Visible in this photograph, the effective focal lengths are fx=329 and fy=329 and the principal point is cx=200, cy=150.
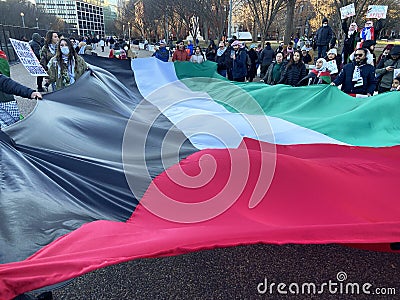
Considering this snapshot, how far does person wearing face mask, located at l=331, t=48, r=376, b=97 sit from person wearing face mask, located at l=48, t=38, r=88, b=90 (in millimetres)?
4943

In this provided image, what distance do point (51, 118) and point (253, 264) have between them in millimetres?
2620

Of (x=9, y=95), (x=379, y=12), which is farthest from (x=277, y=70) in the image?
(x=9, y=95)

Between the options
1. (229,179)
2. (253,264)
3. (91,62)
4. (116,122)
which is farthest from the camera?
(91,62)

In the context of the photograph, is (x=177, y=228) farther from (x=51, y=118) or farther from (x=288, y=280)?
(x=51, y=118)

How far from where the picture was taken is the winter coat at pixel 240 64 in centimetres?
1043

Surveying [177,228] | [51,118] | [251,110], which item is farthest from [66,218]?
[251,110]

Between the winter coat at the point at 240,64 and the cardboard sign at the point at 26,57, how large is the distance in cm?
612

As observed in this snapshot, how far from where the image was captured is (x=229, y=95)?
6.29 metres

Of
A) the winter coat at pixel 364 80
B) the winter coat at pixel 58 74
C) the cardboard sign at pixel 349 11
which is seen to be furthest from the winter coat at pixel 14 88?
the cardboard sign at pixel 349 11

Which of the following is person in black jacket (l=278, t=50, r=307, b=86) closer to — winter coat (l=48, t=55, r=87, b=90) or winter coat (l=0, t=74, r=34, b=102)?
winter coat (l=48, t=55, r=87, b=90)

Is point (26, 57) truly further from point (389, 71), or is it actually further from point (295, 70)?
point (389, 71)

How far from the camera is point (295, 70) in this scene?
7.82 m

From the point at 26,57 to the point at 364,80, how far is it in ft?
19.6

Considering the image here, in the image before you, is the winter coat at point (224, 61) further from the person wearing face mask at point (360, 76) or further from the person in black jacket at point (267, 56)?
the person wearing face mask at point (360, 76)
